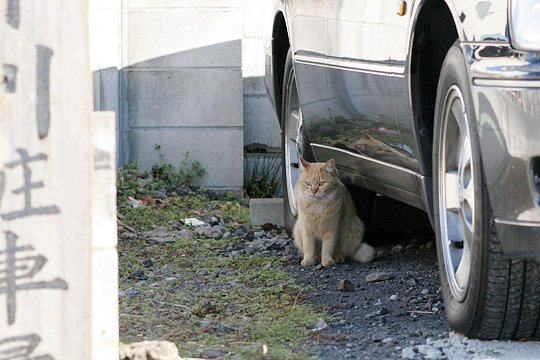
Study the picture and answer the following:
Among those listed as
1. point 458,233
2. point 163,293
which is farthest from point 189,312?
point 458,233

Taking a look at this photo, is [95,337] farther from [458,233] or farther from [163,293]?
[163,293]

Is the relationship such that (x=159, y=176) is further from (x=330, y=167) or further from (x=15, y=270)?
(x=15, y=270)

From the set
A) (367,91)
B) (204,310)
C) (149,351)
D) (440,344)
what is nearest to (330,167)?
(367,91)

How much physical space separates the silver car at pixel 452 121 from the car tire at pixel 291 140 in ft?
2.01

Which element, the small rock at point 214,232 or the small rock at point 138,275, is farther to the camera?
the small rock at point 214,232

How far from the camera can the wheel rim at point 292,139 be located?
629 centimetres

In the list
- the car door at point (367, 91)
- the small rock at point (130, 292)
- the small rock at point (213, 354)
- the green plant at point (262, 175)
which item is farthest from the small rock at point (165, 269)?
the green plant at point (262, 175)

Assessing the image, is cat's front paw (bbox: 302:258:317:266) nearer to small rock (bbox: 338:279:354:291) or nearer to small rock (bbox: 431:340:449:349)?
Answer: small rock (bbox: 338:279:354:291)

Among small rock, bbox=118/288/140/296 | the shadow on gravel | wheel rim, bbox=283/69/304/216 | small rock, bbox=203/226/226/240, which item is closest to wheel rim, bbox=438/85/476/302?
the shadow on gravel

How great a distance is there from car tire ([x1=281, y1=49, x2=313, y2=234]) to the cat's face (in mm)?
250

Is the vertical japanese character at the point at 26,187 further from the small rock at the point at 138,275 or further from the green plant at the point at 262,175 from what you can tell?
the green plant at the point at 262,175

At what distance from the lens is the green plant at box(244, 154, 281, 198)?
864 centimetres

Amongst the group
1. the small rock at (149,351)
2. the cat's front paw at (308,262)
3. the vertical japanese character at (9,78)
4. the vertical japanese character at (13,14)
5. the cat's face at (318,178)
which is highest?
the vertical japanese character at (13,14)

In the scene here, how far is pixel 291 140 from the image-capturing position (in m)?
6.66
